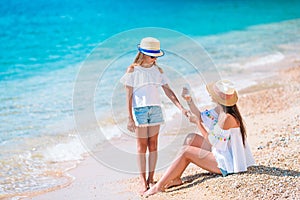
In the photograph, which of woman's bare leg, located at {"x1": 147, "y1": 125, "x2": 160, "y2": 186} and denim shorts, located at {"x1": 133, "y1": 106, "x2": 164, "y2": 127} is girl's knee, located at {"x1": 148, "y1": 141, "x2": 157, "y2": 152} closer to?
woman's bare leg, located at {"x1": 147, "y1": 125, "x2": 160, "y2": 186}

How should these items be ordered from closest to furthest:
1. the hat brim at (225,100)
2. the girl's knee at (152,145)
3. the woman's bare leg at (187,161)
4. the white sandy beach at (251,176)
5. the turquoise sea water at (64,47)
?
the white sandy beach at (251,176) < the hat brim at (225,100) < the woman's bare leg at (187,161) < the girl's knee at (152,145) < the turquoise sea water at (64,47)

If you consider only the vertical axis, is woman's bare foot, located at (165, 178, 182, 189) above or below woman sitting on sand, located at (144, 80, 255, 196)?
below

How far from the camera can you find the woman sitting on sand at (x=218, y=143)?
14.7ft

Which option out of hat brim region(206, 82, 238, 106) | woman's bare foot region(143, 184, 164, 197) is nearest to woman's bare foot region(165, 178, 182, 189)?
woman's bare foot region(143, 184, 164, 197)

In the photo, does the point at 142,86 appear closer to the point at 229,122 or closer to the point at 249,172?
the point at 229,122

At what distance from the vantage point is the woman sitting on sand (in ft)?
14.7

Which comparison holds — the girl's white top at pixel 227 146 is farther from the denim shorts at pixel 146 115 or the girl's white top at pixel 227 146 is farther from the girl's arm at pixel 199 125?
the denim shorts at pixel 146 115

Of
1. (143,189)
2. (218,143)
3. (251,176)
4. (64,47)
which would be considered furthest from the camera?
(64,47)

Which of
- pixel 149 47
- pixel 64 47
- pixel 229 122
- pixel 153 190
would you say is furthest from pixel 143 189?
pixel 64 47

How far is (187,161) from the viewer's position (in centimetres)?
467

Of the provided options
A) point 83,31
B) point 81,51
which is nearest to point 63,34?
point 83,31

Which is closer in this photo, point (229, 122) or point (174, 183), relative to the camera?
point (229, 122)

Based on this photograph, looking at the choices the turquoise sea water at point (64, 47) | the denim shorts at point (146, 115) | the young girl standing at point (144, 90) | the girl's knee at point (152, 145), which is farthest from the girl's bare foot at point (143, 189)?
the turquoise sea water at point (64, 47)

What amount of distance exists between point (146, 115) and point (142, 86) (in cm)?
31
